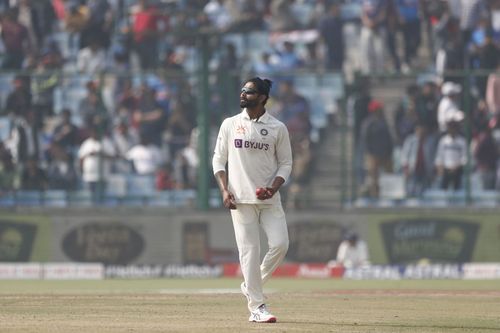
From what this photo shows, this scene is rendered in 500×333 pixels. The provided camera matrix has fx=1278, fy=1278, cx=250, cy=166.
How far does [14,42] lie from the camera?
25344 mm

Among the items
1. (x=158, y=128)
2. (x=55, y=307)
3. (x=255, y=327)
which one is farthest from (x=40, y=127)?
(x=255, y=327)

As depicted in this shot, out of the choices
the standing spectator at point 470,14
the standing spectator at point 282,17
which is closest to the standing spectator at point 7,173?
the standing spectator at point 282,17

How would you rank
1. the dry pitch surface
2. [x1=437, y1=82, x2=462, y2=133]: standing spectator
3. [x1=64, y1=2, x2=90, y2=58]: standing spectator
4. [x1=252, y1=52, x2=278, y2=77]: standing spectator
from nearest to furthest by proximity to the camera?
the dry pitch surface, [x1=437, y1=82, x2=462, y2=133]: standing spectator, [x1=252, y1=52, x2=278, y2=77]: standing spectator, [x1=64, y1=2, x2=90, y2=58]: standing spectator

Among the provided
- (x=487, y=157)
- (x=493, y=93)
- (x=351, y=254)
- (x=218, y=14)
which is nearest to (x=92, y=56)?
(x=218, y=14)

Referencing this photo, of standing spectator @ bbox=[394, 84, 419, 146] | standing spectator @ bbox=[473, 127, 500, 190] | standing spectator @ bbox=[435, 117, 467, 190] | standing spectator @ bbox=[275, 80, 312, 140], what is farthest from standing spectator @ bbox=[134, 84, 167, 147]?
standing spectator @ bbox=[473, 127, 500, 190]

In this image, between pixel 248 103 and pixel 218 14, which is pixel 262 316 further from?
pixel 218 14

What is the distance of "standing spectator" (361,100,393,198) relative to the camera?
22.6 meters

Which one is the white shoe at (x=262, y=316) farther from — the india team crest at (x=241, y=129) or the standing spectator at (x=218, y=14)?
the standing spectator at (x=218, y=14)

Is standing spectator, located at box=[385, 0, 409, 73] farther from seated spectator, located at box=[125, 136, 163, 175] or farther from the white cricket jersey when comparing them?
the white cricket jersey

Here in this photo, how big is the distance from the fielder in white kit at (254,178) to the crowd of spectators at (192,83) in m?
12.4

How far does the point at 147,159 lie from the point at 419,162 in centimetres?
484

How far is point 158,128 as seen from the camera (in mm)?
22938

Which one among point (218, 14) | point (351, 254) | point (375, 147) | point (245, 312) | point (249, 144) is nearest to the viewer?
point (249, 144)

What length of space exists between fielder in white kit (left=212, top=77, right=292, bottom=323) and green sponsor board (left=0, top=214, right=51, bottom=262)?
12.9 metres
